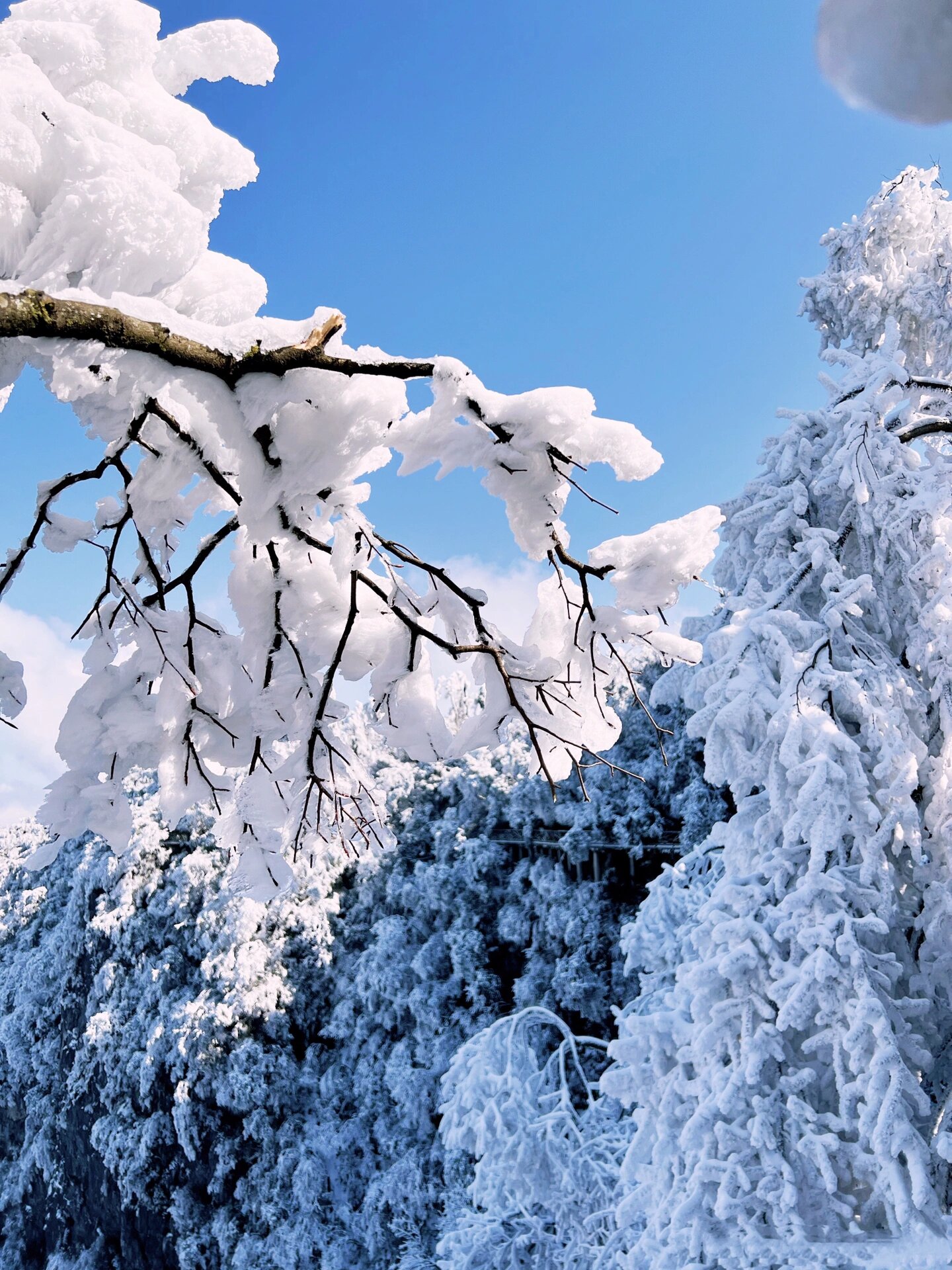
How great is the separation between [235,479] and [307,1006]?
585 inches

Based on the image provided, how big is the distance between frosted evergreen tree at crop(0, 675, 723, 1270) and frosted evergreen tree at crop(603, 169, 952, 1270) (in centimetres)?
945

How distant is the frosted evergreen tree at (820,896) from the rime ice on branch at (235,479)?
189 centimetres

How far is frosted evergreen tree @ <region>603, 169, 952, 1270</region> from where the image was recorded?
313 cm

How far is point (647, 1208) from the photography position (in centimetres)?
389

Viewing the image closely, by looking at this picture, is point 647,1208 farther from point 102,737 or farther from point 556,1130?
point 102,737

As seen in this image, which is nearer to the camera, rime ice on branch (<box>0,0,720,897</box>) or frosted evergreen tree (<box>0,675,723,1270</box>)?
rime ice on branch (<box>0,0,720,897</box>)

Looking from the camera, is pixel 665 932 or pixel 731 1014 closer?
pixel 731 1014

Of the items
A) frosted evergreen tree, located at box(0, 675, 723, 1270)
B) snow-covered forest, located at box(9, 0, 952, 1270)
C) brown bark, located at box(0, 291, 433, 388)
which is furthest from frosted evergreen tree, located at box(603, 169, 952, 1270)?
frosted evergreen tree, located at box(0, 675, 723, 1270)

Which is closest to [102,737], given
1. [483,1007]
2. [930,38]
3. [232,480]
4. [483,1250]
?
[232,480]

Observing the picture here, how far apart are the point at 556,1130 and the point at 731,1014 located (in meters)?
3.59

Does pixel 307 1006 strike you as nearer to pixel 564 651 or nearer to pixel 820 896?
pixel 820 896

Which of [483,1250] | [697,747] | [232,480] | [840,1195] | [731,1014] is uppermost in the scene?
[697,747]

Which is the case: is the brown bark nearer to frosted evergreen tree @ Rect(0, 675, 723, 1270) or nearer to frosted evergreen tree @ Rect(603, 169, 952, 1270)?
frosted evergreen tree @ Rect(603, 169, 952, 1270)

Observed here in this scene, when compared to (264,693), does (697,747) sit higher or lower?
higher
